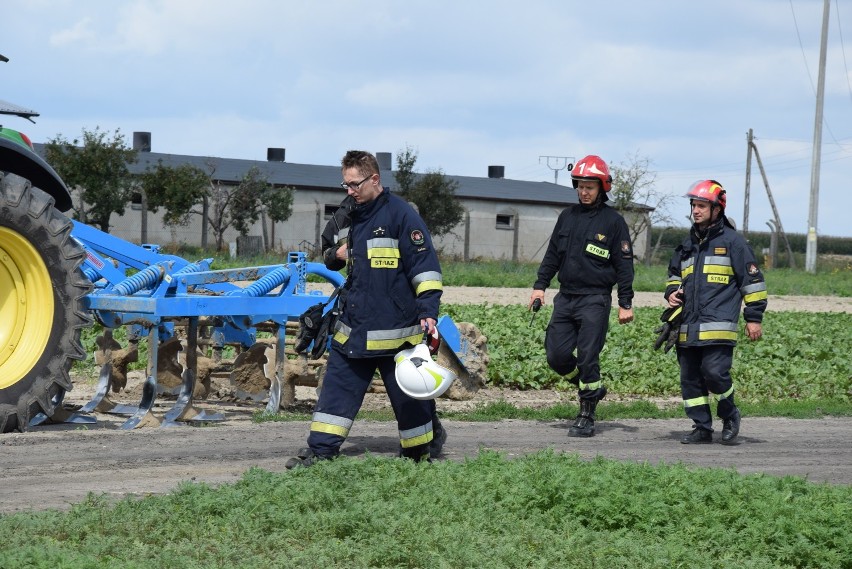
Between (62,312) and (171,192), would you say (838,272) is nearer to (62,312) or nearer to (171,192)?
(171,192)

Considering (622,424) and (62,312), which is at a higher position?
(62,312)

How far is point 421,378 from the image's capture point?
21.6 ft

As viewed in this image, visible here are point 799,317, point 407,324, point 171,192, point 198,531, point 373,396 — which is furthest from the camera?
point 171,192

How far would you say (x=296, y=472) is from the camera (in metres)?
6.18

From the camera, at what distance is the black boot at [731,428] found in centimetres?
863

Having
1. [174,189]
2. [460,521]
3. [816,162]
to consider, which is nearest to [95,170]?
[174,189]

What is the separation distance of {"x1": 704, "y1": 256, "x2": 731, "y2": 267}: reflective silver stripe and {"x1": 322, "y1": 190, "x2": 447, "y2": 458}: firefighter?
2.43m

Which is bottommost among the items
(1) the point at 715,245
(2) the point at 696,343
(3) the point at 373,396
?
(3) the point at 373,396

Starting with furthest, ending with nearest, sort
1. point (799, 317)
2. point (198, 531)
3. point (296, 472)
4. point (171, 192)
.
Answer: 1. point (171, 192)
2. point (799, 317)
3. point (296, 472)
4. point (198, 531)

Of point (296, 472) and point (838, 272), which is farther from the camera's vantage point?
point (838, 272)

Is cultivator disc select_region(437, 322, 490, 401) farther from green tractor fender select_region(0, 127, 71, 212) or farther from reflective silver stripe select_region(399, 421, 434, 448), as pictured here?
green tractor fender select_region(0, 127, 71, 212)

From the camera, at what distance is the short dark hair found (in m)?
6.90

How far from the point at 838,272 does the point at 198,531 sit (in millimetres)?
34903

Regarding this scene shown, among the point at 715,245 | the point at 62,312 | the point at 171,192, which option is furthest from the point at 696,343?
the point at 171,192
